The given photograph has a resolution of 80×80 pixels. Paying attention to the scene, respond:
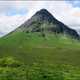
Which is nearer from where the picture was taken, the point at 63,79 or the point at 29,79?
the point at 29,79

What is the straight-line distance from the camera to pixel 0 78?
125312 mm

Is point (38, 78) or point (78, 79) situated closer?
point (38, 78)

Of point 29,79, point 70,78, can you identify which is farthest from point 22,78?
point 70,78

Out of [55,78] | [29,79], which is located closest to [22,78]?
[29,79]

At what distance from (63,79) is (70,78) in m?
8.92

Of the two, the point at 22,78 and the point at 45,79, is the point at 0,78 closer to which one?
the point at 22,78

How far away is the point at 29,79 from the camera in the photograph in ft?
392

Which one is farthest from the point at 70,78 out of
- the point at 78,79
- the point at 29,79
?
the point at 29,79

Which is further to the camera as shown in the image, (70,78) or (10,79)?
(70,78)

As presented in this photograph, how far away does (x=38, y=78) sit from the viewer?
401ft

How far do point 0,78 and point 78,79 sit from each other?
36.4 m

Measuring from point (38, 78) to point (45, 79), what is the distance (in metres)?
3.93

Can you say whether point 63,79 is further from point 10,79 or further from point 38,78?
point 10,79

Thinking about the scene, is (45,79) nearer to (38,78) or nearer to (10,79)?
(38,78)
